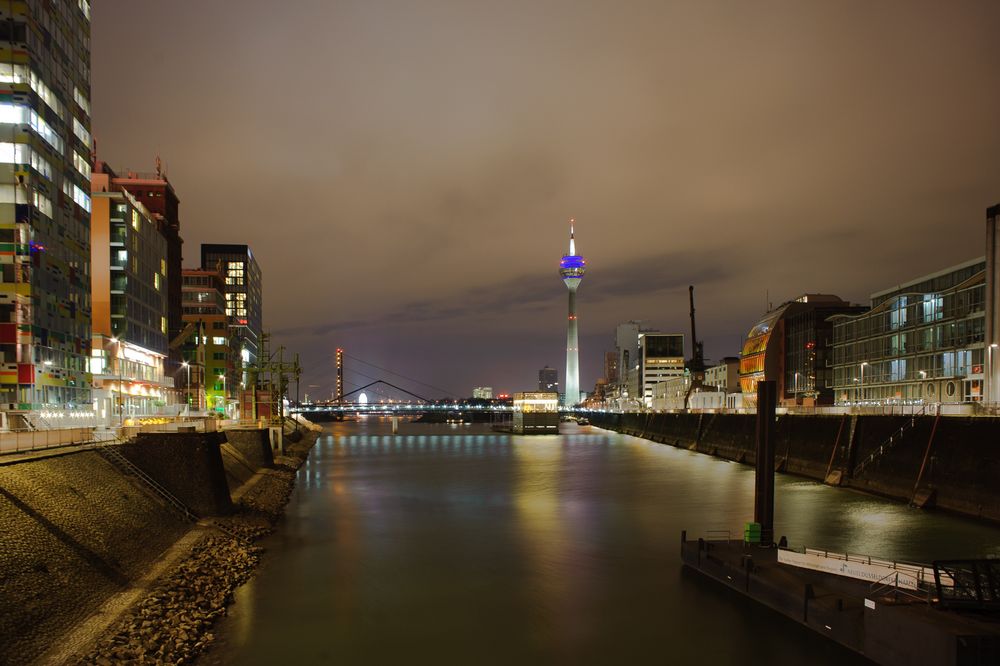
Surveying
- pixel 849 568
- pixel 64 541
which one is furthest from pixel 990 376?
pixel 64 541

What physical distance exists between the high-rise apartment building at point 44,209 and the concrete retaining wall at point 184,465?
50.4 feet

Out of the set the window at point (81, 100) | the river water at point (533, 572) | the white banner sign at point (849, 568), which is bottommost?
the river water at point (533, 572)

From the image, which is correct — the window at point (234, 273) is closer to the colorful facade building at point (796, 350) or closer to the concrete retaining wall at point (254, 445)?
the concrete retaining wall at point (254, 445)

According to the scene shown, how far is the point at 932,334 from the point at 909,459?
99.8 ft

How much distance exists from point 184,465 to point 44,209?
23903 millimetres

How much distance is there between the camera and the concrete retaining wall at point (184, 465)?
26.9 metres

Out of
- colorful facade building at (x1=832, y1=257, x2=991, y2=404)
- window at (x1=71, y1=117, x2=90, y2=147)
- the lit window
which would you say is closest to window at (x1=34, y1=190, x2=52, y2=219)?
the lit window

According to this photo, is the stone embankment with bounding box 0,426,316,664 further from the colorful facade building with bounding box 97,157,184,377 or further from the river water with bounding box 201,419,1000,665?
the colorful facade building with bounding box 97,157,184,377

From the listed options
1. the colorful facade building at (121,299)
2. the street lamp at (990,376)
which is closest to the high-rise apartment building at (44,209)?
the colorful facade building at (121,299)

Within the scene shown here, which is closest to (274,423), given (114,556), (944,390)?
(114,556)

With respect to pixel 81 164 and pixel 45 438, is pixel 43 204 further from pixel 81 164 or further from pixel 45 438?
pixel 45 438

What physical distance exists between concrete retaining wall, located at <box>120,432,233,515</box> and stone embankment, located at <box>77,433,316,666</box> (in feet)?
3.63

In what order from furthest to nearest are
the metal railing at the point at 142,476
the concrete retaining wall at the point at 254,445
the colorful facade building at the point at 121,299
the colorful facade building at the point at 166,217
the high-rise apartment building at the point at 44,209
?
the colorful facade building at the point at 166,217
the colorful facade building at the point at 121,299
the concrete retaining wall at the point at 254,445
the high-rise apartment building at the point at 44,209
the metal railing at the point at 142,476

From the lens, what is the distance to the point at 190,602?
17.7 m
